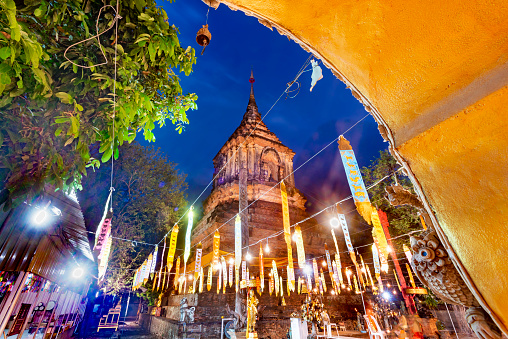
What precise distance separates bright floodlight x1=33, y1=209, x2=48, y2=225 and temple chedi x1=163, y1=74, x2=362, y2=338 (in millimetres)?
6739

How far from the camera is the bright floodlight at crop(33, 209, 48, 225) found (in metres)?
3.84

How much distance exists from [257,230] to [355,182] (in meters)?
13.0

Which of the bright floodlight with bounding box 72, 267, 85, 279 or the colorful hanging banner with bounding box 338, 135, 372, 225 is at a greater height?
the colorful hanging banner with bounding box 338, 135, 372, 225

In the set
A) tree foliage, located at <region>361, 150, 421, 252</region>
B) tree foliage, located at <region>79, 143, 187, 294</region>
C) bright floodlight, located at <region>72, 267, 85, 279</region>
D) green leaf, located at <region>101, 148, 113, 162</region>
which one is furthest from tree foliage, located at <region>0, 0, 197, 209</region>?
tree foliage, located at <region>361, 150, 421, 252</region>

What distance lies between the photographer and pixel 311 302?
32.1ft

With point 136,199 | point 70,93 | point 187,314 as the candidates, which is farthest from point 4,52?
point 136,199

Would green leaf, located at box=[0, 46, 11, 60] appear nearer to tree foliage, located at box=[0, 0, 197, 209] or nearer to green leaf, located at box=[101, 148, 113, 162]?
tree foliage, located at box=[0, 0, 197, 209]

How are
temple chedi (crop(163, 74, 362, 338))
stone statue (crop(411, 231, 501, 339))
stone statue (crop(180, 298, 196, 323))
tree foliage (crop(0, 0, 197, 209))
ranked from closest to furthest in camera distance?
stone statue (crop(411, 231, 501, 339))
tree foliage (crop(0, 0, 197, 209))
stone statue (crop(180, 298, 196, 323))
temple chedi (crop(163, 74, 362, 338))

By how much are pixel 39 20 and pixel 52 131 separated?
38.5 inches

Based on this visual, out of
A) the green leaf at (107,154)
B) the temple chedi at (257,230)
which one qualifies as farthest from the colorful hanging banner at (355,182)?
the green leaf at (107,154)

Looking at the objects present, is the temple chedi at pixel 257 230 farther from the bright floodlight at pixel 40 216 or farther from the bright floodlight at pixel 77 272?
the bright floodlight at pixel 40 216

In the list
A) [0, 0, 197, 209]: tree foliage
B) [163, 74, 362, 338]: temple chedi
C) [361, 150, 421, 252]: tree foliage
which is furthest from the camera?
[361, 150, 421, 252]: tree foliage

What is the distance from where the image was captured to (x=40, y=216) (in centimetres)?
397

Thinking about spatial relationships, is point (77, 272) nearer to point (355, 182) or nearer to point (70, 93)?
point (70, 93)
